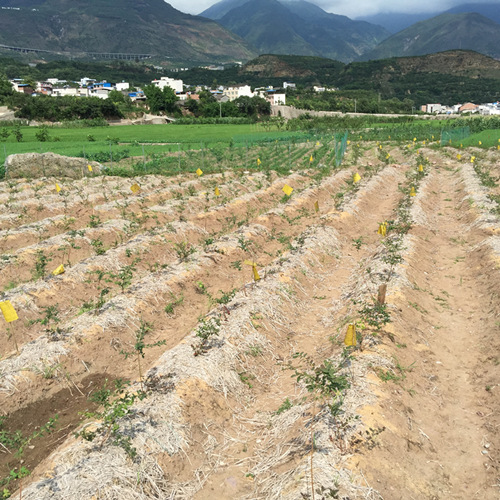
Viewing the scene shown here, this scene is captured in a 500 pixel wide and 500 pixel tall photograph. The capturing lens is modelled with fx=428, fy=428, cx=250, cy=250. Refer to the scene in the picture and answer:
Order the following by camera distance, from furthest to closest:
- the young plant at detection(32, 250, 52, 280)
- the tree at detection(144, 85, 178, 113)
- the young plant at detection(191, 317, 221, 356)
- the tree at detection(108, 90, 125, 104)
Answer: the tree at detection(108, 90, 125, 104), the tree at detection(144, 85, 178, 113), the young plant at detection(32, 250, 52, 280), the young plant at detection(191, 317, 221, 356)

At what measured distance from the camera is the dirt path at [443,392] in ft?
15.2

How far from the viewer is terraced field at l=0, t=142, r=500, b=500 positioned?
4758 millimetres

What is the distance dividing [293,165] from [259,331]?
21.2m

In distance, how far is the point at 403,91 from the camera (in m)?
148

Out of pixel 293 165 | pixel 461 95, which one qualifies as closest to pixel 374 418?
pixel 293 165

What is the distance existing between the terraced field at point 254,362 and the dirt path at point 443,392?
25mm

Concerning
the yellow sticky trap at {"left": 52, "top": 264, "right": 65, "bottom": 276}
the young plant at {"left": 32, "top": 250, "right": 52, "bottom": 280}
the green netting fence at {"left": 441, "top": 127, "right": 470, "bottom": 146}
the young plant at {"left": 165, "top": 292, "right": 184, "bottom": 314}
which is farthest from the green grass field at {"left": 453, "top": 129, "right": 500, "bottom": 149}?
the yellow sticky trap at {"left": 52, "top": 264, "right": 65, "bottom": 276}

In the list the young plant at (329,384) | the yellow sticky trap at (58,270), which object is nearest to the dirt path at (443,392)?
the young plant at (329,384)

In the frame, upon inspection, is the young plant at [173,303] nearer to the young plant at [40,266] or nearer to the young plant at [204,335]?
the young plant at [204,335]

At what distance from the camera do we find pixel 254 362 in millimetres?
7078

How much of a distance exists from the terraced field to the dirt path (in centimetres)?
3

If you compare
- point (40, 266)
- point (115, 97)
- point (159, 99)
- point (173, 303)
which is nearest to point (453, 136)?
point (173, 303)

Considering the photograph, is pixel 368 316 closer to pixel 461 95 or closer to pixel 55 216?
pixel 55 216

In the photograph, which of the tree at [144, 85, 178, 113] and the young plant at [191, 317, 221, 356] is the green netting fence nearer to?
the young plant at [191, 317, 221, 356]
